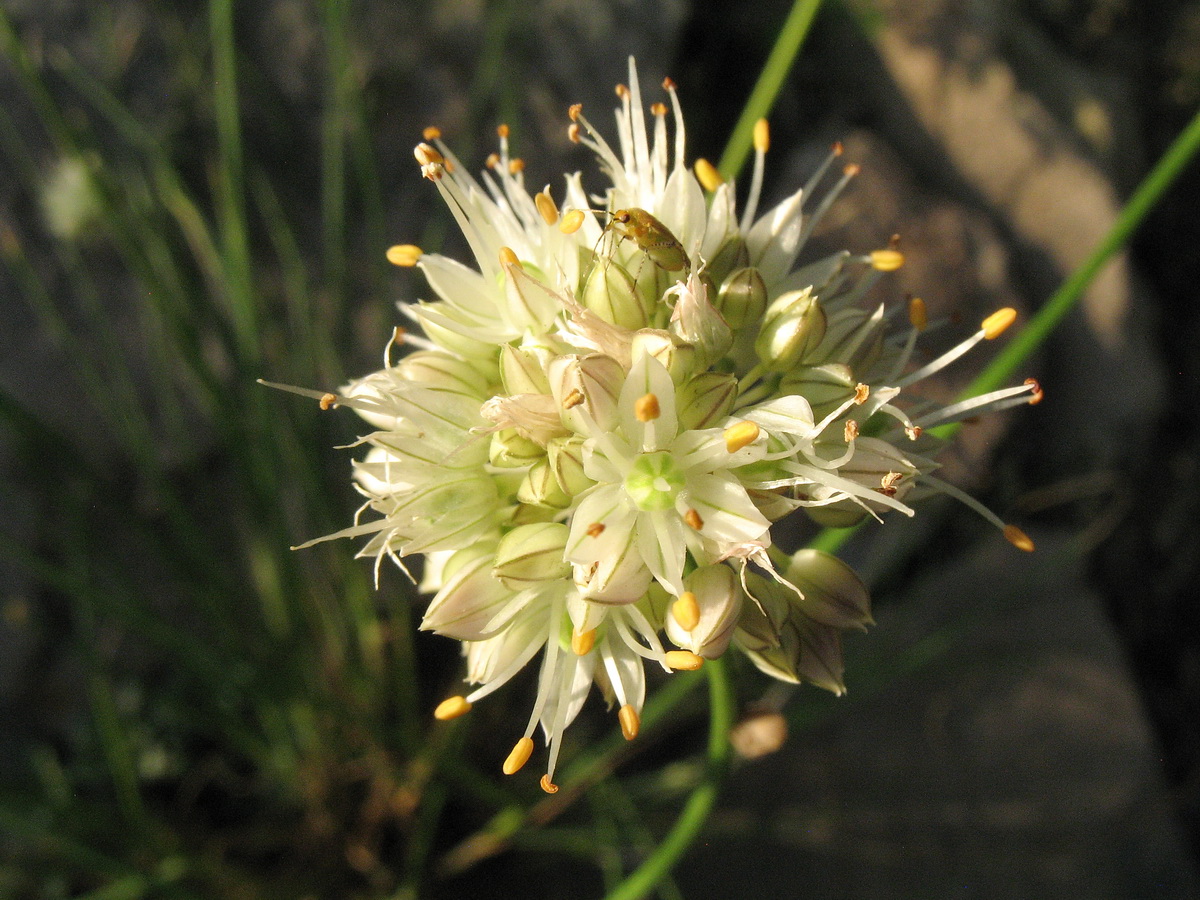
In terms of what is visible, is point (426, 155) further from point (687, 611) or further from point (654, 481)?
point (687, 611)

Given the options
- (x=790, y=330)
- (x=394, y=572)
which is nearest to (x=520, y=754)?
(x=790, y=330)

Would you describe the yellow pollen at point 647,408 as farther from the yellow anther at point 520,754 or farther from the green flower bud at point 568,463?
the yellow anther at point 520,754

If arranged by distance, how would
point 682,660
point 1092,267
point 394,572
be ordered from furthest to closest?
point 394,572 < point 1092,267 < point 682,660

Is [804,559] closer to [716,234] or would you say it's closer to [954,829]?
[716,234]

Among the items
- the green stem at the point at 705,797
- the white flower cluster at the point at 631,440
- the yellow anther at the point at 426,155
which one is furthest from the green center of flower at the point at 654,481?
the yellow anther at the point at 426,155

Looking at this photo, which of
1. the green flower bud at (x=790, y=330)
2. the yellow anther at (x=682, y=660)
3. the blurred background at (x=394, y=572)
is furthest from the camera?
the blurred background at (x=394, y=572)
